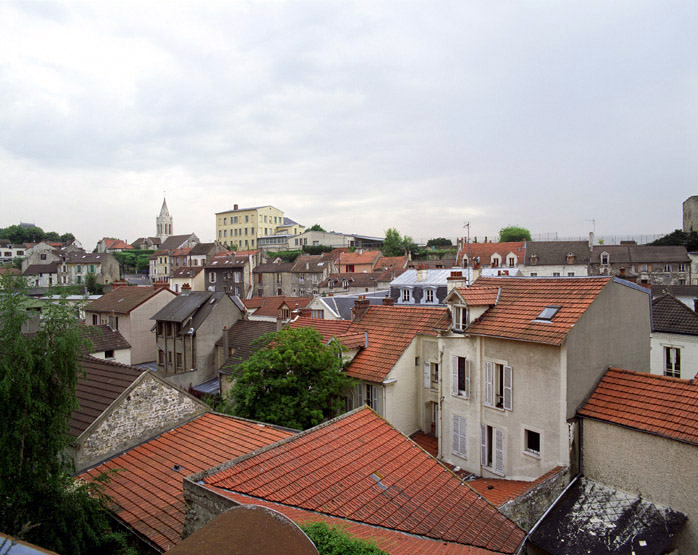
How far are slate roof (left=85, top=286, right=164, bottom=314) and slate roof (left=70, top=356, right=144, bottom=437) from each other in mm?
23922

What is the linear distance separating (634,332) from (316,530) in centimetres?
1401

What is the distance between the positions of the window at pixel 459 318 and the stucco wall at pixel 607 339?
3961mm

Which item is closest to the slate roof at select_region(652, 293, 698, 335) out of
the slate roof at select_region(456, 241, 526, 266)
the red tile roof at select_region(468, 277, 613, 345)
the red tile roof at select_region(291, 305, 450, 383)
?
the red tile roof at select_region(468, 277, 613, 345)

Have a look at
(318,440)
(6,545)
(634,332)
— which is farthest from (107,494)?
(634,332)

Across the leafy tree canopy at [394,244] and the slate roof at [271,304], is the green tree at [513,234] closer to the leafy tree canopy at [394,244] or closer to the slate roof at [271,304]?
the leafy tree canopy at [394,244]

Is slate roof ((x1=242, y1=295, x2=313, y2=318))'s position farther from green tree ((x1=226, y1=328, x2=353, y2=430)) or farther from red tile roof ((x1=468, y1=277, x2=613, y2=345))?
red tile roof ((x1=468, y1=277, x2=613, y2=345))

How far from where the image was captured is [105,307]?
39625 mm

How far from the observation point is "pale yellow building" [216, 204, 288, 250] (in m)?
103

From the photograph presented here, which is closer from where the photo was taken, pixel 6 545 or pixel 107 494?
pixel 6 545

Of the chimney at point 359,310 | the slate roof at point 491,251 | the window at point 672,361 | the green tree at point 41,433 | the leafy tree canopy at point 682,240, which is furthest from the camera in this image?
the leafy tree canopy at point 682,240

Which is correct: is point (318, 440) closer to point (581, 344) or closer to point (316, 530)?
point (316, 530)

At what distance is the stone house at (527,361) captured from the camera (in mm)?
13750

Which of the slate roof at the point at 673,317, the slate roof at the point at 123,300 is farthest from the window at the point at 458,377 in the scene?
the slate roof at the point at 123,300

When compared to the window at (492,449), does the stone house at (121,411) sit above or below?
above
